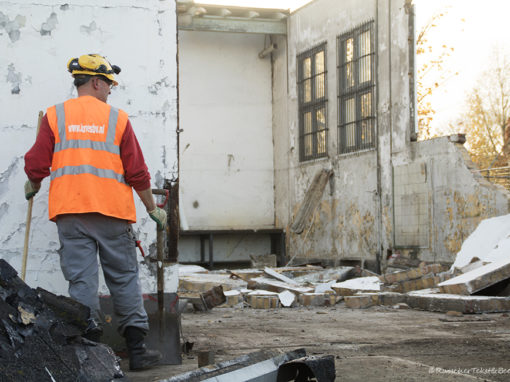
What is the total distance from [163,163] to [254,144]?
13.4 m

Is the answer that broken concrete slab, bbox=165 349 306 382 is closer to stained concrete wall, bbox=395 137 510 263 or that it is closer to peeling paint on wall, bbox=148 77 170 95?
peeling paint on wall, bbox=148 77 170 95

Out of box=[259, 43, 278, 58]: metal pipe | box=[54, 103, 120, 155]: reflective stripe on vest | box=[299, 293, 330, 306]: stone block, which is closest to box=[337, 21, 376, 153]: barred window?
box=[259, 43, 278, 58]: metal pipe

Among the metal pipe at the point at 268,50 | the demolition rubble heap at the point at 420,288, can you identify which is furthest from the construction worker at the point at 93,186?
the metal pipe at the point at 268,50

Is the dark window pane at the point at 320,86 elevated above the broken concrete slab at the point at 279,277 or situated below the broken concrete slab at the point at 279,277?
above

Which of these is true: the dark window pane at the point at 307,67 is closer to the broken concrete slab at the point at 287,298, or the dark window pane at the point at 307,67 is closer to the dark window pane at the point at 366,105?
the dark window pane at the point at 366,105

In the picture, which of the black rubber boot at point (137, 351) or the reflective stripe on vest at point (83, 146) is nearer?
the reflective stripe on vest at point (83, 146)

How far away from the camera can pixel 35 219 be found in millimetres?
4758

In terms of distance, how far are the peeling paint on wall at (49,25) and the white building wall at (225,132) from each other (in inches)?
504

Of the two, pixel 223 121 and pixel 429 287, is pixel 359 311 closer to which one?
pixel 429 287

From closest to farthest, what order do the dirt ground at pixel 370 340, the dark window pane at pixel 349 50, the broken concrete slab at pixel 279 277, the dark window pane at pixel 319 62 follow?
the dirt ground at pixel 370 340
the broken concrete slab at pixel 279 277
the dark window pane at pixel 349 50
the dark window pane at pixel 319 62

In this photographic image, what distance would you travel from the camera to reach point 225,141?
18.0m

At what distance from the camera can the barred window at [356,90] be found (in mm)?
14422

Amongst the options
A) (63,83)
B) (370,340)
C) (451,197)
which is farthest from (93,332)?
(451,197)

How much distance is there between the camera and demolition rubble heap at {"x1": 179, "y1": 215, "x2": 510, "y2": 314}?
8.07 meters
